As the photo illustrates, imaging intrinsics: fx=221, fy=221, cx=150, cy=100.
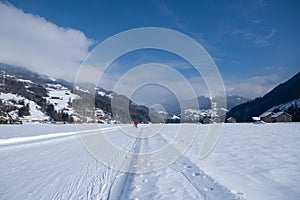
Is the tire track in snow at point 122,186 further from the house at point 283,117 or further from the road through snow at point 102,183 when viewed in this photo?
the house at point 283,117

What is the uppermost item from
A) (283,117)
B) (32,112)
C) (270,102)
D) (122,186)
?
(270,102)

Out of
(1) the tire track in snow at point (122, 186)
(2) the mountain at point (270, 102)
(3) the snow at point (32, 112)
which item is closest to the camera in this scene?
(1) the tire track in snow at point (122, 186)

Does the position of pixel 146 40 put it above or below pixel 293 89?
below

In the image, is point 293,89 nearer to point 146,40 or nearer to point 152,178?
point 146,40

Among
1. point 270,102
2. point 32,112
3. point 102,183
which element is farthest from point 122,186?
point 270,102

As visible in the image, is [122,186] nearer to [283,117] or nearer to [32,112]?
[283,117]

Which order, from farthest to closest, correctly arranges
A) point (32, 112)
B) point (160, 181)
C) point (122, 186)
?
point (32, 112) < point (160, 181) < point (122, 186)

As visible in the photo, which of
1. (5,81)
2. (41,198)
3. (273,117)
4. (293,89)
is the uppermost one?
(5,81)

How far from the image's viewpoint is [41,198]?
4.13 metres

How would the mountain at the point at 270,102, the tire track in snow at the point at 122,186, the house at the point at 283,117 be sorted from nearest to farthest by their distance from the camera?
1. the tire track in snow at the point at 122,186
2. the house at the point at 283,117
3. the mountain at the point at 270,102

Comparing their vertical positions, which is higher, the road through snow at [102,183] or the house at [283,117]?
the house at [283,117]

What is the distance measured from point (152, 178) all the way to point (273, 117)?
277 ft

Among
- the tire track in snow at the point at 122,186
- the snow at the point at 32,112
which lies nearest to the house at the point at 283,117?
the tire track in snow at the point at 122,186

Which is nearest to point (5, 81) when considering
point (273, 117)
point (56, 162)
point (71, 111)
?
point (71, 111)
